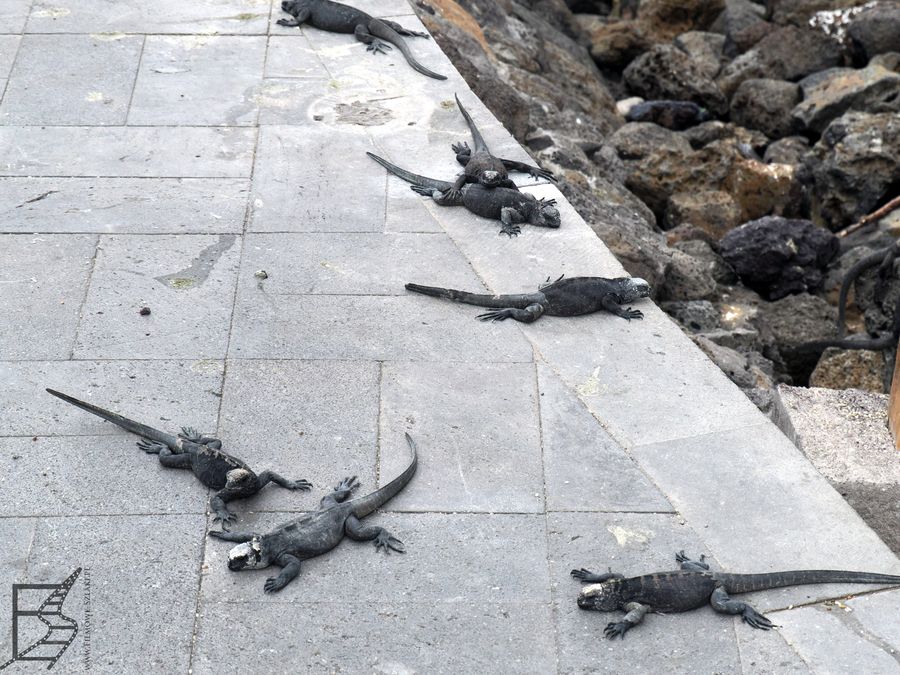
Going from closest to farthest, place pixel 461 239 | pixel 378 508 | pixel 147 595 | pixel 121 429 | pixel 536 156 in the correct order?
pixel 147 595 < pixel 378 508 < pixel 121 429 < pixel 461 239 < pixel 536 156

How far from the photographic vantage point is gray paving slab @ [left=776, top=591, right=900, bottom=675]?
468cm

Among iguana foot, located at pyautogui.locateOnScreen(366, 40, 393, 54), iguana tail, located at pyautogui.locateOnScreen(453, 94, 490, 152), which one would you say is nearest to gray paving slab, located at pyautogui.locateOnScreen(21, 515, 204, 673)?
iguana tail, located at pyautogui.locateOnScreen(453, 94, 490, 152)

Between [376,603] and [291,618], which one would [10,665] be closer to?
[291,618]

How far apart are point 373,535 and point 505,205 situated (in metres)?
3.15

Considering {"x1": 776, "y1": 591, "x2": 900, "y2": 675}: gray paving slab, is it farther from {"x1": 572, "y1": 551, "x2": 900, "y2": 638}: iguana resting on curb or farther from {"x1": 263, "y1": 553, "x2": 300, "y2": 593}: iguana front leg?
{"x1": 263, "y1": 553, "x2": 300, "y2": 593}: iguana front leg

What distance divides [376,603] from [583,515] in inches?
42.5

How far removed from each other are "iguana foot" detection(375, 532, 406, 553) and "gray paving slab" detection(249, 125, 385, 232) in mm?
2812

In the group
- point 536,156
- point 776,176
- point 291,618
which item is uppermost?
point 291,618

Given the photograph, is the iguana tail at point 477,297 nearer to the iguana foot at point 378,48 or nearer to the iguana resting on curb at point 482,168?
the iguana resting on curb at point 482,168

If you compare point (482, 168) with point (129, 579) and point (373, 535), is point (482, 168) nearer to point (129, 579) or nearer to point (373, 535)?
point (373, 535)

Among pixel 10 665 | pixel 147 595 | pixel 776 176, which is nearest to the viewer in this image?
pixel 10 665

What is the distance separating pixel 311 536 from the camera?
200 inches

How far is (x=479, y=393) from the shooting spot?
6125 mm

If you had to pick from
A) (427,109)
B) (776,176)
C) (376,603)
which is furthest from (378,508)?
(776,176)
